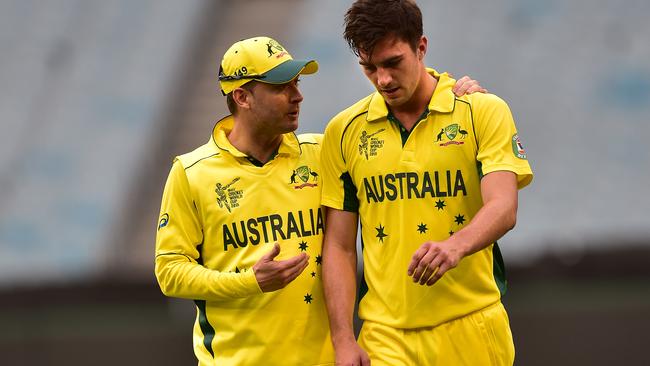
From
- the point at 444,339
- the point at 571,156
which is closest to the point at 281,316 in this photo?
the point at 444,339

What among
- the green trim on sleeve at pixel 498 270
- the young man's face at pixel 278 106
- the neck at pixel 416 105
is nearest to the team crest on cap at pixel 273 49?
the young man's face at pixel 278 106

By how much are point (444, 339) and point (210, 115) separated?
7.71 m

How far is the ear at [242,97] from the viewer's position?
14.8 feet

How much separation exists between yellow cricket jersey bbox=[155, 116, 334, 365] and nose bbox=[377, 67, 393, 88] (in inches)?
23.0

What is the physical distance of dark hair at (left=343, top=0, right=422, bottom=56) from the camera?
159 inches

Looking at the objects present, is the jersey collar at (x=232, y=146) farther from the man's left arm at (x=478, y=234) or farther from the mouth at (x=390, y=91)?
the man's left arm at (x=478, y=234)

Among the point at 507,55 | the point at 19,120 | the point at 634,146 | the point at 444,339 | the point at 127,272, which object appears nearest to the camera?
the point at 444,339

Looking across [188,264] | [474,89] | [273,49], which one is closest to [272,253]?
[188,264]

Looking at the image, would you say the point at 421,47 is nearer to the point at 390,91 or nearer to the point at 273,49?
the point at 390,91

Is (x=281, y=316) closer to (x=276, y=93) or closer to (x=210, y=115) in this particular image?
(x=276, y=93)

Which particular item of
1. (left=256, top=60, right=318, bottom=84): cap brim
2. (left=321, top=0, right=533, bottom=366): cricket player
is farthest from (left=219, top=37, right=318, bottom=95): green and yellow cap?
(left=321, top=0, right=533, bottom=366): cricket player

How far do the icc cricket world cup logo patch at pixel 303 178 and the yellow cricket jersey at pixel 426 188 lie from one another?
0.72ft

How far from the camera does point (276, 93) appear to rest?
4.45 metres

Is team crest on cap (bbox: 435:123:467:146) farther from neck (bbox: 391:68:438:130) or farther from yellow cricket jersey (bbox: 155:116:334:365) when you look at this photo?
yellow cricket jersey (bbox: 155:116:334:365)
